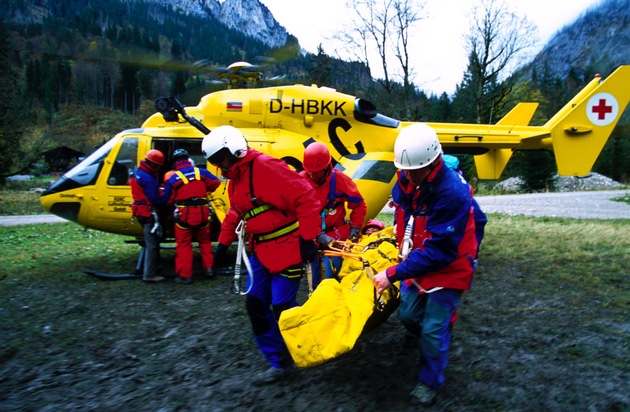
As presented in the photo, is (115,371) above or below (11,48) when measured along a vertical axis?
below

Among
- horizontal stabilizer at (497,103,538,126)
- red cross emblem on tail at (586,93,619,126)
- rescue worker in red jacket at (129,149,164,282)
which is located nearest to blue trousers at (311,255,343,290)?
rescue worker in red jacket at (129,149,164,282)

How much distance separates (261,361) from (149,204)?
3.60 metres

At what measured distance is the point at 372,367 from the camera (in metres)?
3.57

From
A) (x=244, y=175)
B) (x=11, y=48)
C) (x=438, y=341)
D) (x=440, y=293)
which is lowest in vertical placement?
(x=438, y=341)

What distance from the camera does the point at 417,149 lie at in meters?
2.91

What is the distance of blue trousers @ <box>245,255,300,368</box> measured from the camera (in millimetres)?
3469

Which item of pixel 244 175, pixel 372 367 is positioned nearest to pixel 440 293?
pixel 372 367

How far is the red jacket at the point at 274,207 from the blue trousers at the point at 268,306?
0.13 meters

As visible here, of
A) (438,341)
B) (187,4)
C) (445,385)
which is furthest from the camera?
(187,4)

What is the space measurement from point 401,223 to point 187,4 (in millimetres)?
6871

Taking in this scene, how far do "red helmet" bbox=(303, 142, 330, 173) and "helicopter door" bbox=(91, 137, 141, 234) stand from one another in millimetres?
3651

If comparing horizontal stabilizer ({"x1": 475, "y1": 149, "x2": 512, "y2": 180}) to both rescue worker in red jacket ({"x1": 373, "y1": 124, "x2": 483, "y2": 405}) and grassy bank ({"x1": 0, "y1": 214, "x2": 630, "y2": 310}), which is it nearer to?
grassy bank ({"x1": 0, "y1": 214, "x2": 630, "y2": 310})

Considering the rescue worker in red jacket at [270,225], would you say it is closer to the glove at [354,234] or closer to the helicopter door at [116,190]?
the glove at [354,234]

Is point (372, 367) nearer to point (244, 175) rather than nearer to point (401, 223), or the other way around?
point (401, 223)
